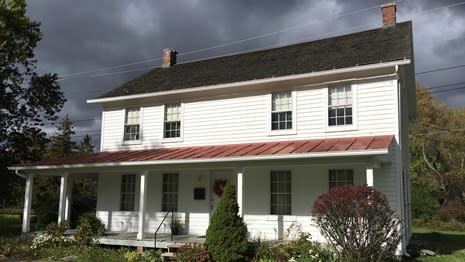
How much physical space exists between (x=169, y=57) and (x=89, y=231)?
10138 mm

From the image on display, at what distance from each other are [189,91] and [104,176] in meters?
5.09

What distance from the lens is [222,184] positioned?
15.0 m

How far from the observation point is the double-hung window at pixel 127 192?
16.8 m

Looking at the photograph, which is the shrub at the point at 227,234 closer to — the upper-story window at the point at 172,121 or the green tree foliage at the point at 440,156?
the upper-story window at the point at 172,121

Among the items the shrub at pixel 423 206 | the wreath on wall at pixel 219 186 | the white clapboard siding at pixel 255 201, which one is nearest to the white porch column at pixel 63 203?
the white clapboard siding at pixel 255 201

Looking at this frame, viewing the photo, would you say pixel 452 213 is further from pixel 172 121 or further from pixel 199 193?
pixel 172 121

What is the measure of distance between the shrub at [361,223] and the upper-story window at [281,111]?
16.7 ft

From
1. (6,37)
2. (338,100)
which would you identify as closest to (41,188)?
(6,37)

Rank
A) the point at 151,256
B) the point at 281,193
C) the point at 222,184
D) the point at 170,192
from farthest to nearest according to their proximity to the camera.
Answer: the point at 170,192 < the point at 222,184 < the point at 281,193 < the point at 151,256

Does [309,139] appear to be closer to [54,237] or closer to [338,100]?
[338,100]

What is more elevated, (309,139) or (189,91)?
(189,91)

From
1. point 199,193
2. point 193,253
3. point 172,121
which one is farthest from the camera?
point 172,121

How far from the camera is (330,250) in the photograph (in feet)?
35.7

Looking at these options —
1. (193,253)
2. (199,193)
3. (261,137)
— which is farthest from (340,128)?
(193,253)
